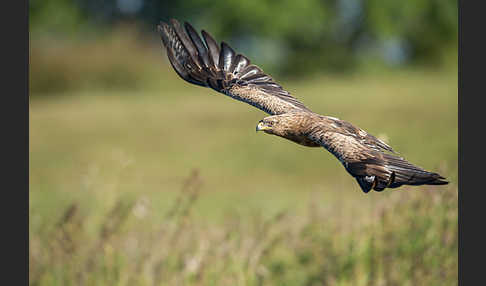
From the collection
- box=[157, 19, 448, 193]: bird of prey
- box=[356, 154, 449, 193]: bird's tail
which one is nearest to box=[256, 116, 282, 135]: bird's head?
box=[157, 19, 448, 193]: bird of prey

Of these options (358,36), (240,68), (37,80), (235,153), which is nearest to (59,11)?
(37,80)

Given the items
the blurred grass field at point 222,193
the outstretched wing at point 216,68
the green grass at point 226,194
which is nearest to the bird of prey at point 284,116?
the outstretched wing at point 216,68

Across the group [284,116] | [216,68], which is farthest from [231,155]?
[284,116]

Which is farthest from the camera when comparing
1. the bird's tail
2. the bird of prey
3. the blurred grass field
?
the blurred grass field

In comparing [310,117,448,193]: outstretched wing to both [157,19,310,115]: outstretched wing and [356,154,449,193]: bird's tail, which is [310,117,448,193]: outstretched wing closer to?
[356,154,449,193]: bird's tail

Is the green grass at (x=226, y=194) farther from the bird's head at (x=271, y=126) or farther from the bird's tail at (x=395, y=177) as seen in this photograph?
the bird's tail at (x=395, y=177)

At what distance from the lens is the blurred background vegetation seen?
20.0ft

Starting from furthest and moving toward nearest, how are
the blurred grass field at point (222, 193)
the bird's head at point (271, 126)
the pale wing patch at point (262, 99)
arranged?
the blurred grass field at point (222, 193) < the pale wing patch at point (262, 99) < the bird's head at point (271, 126)

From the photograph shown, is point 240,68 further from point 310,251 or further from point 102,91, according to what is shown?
point 102,91

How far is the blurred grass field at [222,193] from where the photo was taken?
6.07 m

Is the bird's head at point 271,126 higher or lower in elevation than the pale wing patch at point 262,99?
lower

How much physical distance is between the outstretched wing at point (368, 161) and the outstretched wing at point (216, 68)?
102 cm

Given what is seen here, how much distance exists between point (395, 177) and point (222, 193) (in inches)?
332

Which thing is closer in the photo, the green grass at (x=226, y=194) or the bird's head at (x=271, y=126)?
the bird's head at (x=271, y=126)
